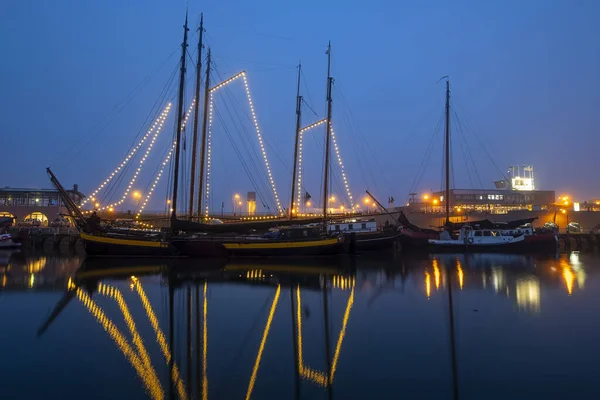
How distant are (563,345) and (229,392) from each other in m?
7.56

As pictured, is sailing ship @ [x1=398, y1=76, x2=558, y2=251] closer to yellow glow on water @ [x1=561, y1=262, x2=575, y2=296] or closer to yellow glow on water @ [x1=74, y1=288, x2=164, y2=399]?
yellow glow on water @ [x1=561, y1=262, x2=575, y2=296]

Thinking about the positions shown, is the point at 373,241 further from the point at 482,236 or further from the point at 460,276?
the point at 460,276

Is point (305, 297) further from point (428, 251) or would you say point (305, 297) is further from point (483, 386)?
point (428, 251)

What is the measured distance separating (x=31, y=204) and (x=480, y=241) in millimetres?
69991

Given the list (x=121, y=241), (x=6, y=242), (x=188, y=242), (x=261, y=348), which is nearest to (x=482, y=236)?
(x=188, y=242)

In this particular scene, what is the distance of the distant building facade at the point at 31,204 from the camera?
66.1 m

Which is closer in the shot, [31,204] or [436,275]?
[436,275]

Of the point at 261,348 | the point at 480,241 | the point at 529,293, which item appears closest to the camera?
the point at 261,348

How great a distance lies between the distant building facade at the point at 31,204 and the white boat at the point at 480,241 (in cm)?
5830

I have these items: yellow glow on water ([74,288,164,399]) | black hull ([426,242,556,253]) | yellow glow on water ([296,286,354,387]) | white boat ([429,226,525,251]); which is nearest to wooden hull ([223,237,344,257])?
black hull ([426,242,556,253])

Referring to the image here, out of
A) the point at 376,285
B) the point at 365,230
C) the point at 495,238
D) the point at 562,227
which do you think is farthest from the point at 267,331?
the point at 562,227

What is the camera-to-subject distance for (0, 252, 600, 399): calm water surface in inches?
268

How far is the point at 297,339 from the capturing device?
969 cm

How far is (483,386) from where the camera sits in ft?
22.5
